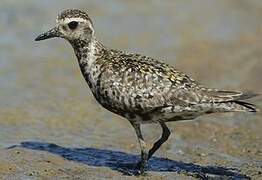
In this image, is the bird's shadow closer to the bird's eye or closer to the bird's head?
the bird's head

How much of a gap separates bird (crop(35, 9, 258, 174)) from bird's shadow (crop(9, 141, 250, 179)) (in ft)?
1.63

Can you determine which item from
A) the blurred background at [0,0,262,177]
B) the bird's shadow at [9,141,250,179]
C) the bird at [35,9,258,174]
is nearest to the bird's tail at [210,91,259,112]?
the bird at [35,9,258,174]

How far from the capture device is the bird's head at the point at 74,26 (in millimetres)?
12094

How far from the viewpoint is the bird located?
11562 mm

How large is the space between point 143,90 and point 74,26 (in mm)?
1467

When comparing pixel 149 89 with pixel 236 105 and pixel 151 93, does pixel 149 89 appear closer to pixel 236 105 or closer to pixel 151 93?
pixel 151 93

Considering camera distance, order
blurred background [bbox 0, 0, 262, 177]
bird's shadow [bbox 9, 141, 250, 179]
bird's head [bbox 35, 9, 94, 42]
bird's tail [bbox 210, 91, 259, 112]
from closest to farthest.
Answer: bird's tail [bbox 210, 91, 259, 112] < bird's head [bbox 35, 9, 94, 42] < bird's shadow [bbox 9, 141, 250, 179] < blurred background [bbox 0, 0, 262, 177]

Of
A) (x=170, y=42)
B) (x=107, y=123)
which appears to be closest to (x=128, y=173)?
(x=107, y=123)

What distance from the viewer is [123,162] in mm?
12742

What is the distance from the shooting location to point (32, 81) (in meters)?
16.6

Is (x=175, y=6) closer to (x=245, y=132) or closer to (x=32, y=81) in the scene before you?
(x=32, y=81)

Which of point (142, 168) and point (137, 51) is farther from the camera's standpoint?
point (137, 51)

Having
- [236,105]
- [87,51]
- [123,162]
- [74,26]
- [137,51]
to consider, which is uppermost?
[137,51]

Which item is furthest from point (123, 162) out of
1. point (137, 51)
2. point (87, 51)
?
point (137, 51)
